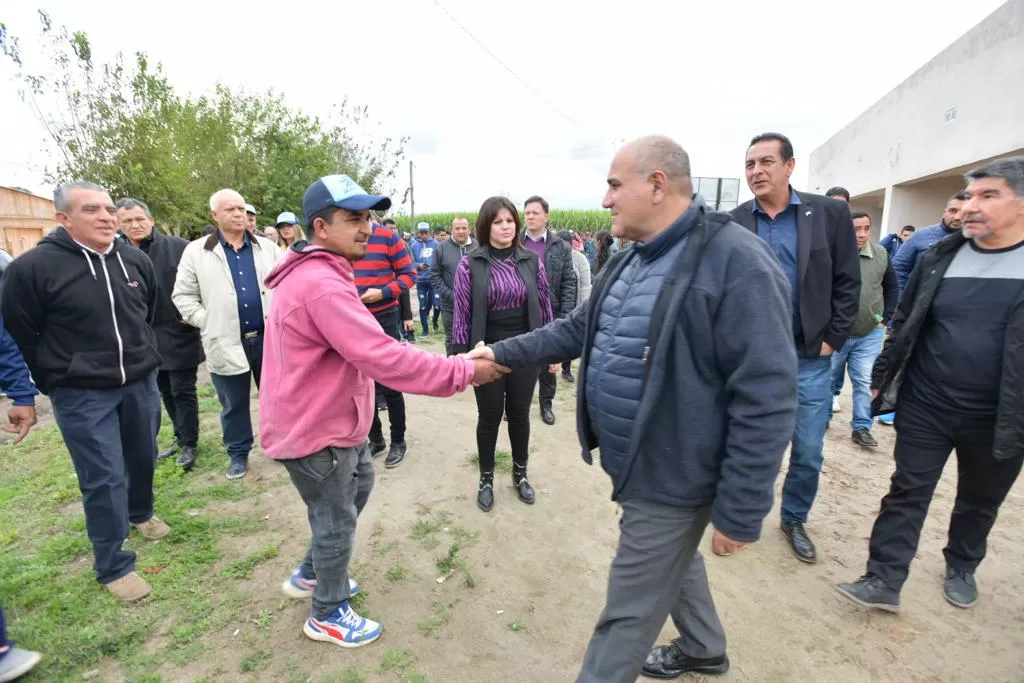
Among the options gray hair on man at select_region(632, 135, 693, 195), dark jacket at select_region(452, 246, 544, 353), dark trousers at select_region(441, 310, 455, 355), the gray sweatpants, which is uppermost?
gray hair on man at select_region(632, 135, 693, 195)

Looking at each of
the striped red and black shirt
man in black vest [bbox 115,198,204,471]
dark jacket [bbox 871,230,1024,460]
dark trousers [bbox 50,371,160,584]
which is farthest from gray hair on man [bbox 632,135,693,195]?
man in black vest [bbox 115,198,204,471]

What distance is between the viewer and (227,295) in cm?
416

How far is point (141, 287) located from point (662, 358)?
11.2ft

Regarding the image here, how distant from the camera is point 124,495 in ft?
9.70

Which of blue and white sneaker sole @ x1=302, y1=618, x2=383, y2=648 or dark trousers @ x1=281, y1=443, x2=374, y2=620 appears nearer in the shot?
dark trousers @ x1=281, y1=443, x2=374, y2=620

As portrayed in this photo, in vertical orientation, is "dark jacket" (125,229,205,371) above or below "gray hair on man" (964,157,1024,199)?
below

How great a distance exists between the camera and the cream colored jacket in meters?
4.12

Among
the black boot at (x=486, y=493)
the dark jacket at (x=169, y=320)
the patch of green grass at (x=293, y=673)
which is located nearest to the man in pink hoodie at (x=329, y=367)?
the patch of green grass at (x=293, y=673)

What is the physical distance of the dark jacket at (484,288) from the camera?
370cm

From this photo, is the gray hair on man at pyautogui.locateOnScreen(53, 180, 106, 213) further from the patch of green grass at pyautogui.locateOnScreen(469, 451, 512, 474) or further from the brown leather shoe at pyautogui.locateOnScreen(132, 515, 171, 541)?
the patch of green grass at pyautogui.locateOnScreen(469, 451, 512, 474)

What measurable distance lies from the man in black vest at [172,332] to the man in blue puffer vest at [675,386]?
13.4 feet

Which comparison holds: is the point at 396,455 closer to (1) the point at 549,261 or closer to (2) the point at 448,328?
(2) the point at 448,328

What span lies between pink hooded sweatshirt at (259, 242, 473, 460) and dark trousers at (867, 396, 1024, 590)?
241cm

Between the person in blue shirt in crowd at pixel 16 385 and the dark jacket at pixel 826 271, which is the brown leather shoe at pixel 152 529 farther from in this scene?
the dark jacket at pixel 826 271
